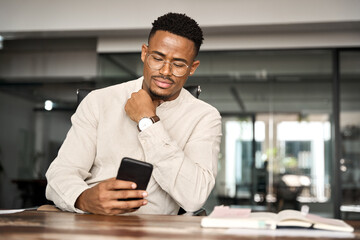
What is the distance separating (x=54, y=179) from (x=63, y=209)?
0.12 meters

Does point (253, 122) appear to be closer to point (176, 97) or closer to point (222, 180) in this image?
point (222, 180)

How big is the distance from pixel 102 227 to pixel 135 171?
298mm

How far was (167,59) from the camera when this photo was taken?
6.37 feet

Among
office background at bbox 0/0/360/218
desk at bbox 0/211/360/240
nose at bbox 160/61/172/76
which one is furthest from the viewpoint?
office background at bbox 0/0/360/218

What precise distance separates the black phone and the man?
0.62 feet

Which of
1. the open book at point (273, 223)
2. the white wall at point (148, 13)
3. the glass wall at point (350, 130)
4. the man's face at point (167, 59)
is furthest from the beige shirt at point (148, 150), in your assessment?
the glass wall at point (350, 130)

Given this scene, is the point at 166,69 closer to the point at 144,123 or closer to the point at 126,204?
the point at 144,123

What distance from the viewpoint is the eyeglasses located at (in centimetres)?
194

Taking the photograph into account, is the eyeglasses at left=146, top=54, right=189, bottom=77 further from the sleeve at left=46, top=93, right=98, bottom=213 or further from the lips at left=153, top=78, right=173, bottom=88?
the sleeve at left=46, top=93, right=98, bottom=213

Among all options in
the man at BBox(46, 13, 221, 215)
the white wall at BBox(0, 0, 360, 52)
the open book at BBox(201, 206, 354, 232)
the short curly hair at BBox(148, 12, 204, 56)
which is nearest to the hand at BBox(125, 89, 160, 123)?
the man at BBox(46, 13, 221, 215)

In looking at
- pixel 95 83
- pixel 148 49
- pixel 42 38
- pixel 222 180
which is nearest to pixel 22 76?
pixel 42 38

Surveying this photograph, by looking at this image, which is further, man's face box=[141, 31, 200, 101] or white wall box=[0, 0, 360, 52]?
white wall box=[0, 0, 360, 52]

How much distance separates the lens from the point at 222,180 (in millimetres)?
5602

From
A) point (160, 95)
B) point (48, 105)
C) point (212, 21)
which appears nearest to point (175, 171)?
point (160, 95)
